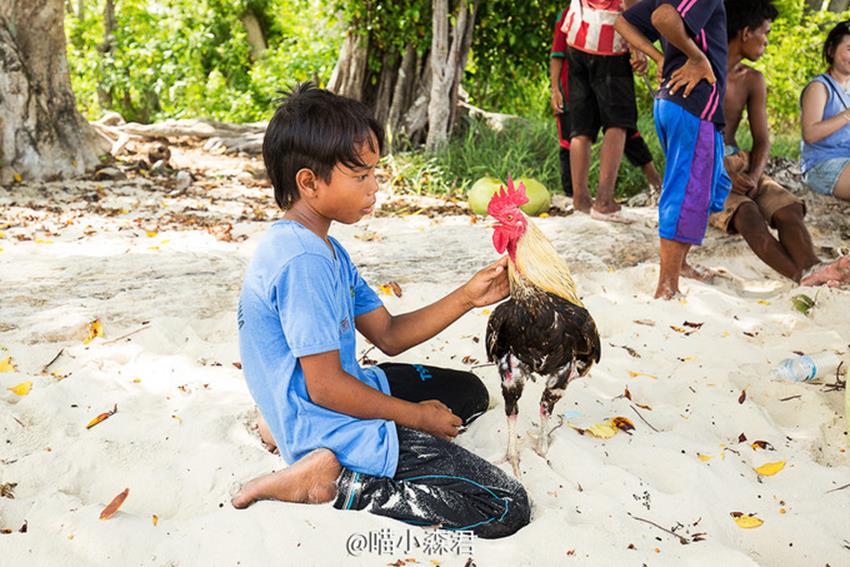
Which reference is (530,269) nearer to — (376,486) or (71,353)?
(376,486)

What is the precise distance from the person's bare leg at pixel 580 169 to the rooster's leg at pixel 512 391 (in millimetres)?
3309

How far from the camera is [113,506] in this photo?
2.15 m

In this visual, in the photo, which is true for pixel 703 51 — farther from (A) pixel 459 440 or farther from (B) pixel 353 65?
(B) pixel 353 65

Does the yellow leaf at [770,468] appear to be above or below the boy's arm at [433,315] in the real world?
below

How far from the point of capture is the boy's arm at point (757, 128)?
4.54 meters

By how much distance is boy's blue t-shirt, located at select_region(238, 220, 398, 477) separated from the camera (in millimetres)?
2121

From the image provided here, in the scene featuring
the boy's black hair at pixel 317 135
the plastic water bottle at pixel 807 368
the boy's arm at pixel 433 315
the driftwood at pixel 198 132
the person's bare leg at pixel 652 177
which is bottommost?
the driftwood at pixel 198 132

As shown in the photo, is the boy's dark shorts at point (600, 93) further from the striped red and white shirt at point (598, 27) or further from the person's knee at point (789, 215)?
the person's knee at point (789, 215)

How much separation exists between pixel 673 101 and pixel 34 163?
5237 millimetres

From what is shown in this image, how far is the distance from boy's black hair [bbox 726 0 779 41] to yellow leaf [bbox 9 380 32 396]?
3738 millimetres

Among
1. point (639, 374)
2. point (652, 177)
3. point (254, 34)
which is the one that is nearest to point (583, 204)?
point (652, 177)

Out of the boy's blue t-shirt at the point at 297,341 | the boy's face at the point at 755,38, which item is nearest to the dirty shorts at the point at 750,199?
the boy's face at the point at 755,38

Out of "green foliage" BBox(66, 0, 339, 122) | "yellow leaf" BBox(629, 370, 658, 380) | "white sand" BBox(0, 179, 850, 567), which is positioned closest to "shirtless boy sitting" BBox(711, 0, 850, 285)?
"white sand" BBox(0, 179, 850, 567)

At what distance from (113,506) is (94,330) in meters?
1.42
